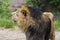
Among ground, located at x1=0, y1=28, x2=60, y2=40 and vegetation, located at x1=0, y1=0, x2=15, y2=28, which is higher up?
vegetation, located at x1=0, y1=0, x2=15, y2=28

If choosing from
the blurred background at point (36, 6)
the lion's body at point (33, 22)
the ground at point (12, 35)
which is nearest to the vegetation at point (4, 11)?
the blurred background at point (36, 6)

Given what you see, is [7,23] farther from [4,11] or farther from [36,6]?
[36,6]

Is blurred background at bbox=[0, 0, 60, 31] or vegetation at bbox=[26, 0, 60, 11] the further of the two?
vegetation at bbox=[26, 0, 60, 11]

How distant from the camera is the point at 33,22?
5457 millimetres

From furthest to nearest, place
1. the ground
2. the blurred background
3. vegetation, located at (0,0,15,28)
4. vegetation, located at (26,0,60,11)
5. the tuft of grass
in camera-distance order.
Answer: vegetation, located at (26,0,60,11)
the blurred background
vegetation, located at (0,0,15,28)
the tuft of grass
the ground

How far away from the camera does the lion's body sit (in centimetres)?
544

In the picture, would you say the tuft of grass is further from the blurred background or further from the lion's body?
the lion's body

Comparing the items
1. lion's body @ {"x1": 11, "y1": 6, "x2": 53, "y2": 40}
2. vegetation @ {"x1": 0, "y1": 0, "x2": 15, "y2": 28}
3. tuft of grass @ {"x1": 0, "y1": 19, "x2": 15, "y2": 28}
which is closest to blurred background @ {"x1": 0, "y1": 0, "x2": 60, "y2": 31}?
vegetation @ {"x1": 0, "y1": 0, "x2": 15, "y2": 28}

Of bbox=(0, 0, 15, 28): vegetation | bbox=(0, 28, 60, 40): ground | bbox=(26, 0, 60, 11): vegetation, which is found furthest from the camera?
bbox=(26, 0, 60, 11): vegetation

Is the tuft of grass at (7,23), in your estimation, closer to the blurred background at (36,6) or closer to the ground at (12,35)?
the ground at (12,35)

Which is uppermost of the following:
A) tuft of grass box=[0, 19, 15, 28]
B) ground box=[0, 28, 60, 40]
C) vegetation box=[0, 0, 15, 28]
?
vegetation box=[0, 0, 15, 28]

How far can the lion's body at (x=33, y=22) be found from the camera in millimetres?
5441

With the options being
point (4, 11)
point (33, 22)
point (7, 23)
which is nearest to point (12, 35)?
point (7, 23)

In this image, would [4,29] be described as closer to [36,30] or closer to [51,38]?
[51,38]
